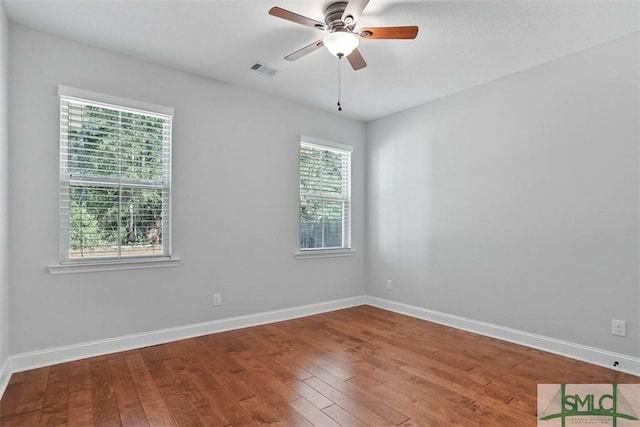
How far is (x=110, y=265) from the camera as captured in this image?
9.99ft

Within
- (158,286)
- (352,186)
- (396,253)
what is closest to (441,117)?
(352,186)

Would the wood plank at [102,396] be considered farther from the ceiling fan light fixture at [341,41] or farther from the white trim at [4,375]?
the ceiling fan light fixture at [341,41]

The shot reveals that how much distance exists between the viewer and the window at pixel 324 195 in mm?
4500

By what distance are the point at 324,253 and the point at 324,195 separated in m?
0.78

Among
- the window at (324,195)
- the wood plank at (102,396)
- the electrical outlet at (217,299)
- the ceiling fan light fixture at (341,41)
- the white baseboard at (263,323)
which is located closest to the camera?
the wood plank at (102,396)

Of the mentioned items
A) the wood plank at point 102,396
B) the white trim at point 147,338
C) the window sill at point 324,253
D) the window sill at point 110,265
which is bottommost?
the wood plank at point 102,396

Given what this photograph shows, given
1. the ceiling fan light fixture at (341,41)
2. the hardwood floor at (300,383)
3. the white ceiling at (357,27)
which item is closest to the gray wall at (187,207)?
the white ceiling at (357,27)

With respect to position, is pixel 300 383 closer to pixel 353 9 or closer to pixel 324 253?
pixel 324 253

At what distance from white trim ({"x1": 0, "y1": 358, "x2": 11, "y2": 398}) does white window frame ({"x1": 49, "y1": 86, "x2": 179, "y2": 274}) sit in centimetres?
69

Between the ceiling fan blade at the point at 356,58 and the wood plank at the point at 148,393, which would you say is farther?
the ceiling fan blade at the point at 356,58

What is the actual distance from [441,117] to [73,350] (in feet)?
14.3

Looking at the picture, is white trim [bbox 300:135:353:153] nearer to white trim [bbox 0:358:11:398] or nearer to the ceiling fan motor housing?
the ceiling fan motor housing

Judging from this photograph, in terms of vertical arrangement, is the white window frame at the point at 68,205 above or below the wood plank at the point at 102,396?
above

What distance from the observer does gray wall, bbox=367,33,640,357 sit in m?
2.85
